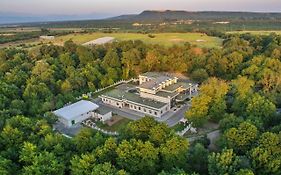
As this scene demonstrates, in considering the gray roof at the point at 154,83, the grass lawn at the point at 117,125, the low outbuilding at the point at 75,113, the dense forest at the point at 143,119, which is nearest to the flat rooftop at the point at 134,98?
the gray roof at the point at 154,83

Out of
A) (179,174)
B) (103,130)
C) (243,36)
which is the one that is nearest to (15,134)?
(103,130)

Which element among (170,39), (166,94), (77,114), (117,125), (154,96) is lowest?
(117,125)

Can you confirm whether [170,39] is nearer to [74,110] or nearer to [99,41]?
[99,41]

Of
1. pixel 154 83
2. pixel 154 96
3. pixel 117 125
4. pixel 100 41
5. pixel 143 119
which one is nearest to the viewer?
pixel 143 119

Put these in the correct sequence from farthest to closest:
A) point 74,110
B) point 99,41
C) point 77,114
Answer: point 99,41 < point 74,110 < point 77,114

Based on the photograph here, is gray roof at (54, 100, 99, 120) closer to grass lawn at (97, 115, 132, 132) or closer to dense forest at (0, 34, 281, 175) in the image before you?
dense forest at (0, 34, 281, 175)

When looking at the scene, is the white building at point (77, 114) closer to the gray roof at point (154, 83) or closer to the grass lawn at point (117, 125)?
the grass lawn at point (117, 125)

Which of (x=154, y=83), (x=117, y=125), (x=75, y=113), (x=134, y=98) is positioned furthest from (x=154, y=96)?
(x=75, y=113)
